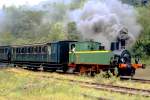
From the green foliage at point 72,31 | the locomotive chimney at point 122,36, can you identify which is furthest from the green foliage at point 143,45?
the locomotive chimney at point 122,36

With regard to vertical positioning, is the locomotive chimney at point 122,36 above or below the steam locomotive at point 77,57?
above

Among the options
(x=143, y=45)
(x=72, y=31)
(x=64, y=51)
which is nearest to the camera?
(x=64, y=51)

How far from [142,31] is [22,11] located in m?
41.1

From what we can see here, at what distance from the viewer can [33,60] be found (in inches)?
1384

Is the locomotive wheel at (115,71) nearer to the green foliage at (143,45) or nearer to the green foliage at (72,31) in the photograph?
the green foliage at (143,45)

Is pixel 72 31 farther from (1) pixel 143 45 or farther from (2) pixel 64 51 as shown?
(2) pixel 64 51

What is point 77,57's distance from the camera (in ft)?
92.0

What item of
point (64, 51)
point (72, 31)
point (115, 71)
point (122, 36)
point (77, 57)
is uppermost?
point (72, 31)

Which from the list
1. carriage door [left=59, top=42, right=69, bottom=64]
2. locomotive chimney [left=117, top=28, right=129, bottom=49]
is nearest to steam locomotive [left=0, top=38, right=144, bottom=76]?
carriage door [left=59, top=42, right=69, bottom=64]

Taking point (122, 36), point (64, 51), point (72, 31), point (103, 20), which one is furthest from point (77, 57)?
point (72, 31)

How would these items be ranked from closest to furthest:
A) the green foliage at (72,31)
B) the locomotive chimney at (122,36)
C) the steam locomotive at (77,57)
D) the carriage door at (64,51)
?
the steam locomotive at (77,57) → the locomotive chimney at (122,36) → the carriage door at (64,51) → the green foliage at (72,31)

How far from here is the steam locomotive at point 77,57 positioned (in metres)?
24.8

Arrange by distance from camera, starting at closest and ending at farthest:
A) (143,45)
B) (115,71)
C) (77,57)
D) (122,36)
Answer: (115,71), (77,57), (122,36), (143,45)

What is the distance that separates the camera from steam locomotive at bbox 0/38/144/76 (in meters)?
24.8
